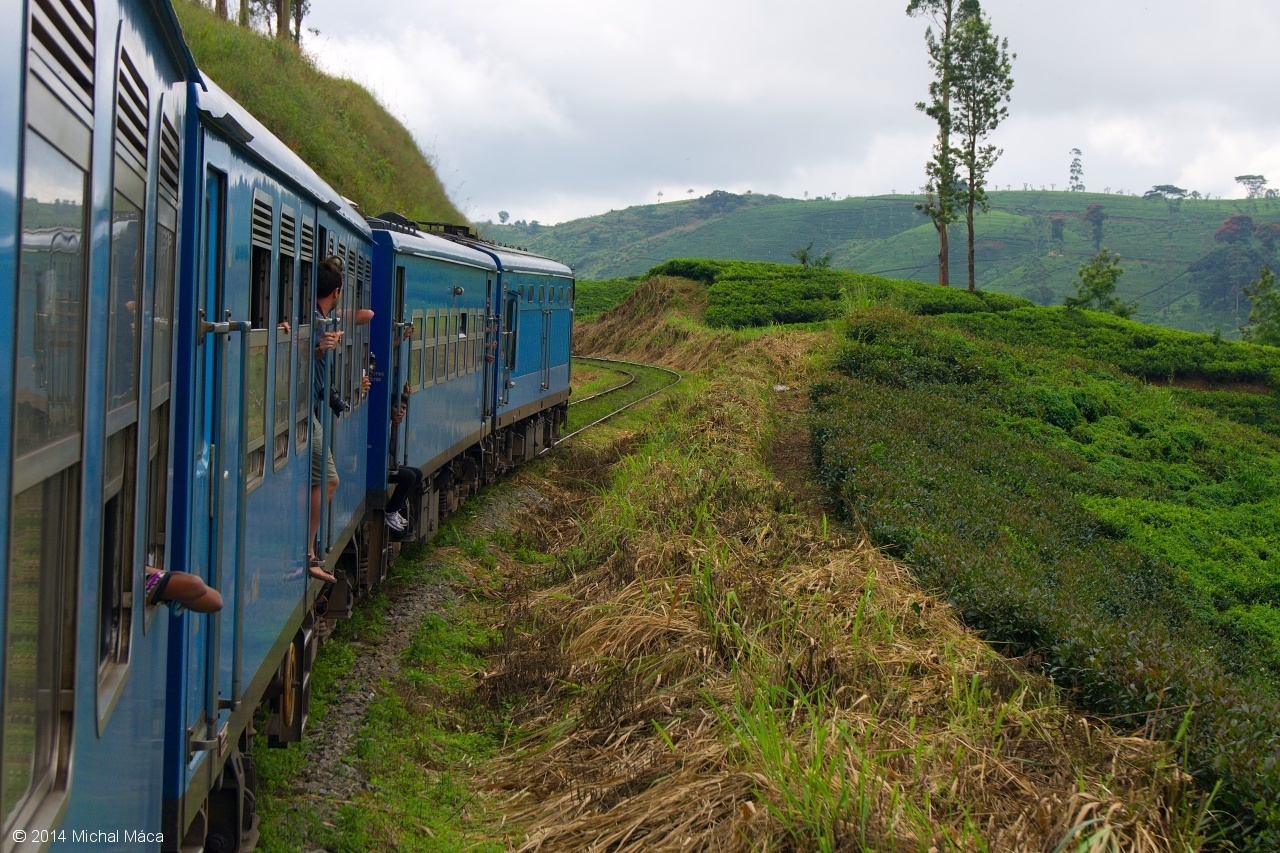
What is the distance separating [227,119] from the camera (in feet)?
11.6

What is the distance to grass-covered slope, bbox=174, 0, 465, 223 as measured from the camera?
75.3 feet

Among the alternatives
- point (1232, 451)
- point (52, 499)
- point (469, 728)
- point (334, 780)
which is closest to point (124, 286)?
point (52, 499)

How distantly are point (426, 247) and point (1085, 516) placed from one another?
8.14 m

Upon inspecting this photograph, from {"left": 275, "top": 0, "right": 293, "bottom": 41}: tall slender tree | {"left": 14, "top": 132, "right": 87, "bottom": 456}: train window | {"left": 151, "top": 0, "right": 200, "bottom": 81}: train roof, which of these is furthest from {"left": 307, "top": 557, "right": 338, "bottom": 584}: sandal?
{"left": 275, "top": 0, "right": 293, "bottom": 41}: tall slender tree

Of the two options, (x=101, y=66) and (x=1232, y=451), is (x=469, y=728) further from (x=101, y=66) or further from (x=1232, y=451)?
(x=1232, y=451)

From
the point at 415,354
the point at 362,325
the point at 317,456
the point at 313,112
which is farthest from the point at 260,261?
the point at 313,112

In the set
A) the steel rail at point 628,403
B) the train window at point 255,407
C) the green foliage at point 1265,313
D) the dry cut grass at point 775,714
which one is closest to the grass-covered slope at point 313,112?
the steel rail at point 628,403

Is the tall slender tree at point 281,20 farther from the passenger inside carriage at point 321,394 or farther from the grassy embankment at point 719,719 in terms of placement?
the passenger inside carriage at point 321,394

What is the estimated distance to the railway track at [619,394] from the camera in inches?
882

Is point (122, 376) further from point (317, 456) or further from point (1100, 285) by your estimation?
point (1100, 285)

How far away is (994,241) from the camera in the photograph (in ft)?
376

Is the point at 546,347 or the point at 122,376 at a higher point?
the point at 546,347

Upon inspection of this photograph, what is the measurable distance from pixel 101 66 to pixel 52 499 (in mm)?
817

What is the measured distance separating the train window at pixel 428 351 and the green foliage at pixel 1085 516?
13.1 ft
